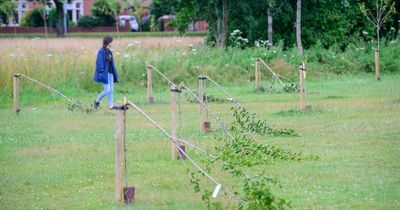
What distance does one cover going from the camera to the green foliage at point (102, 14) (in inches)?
3140

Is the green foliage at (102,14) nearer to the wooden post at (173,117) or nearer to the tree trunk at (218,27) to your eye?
the tree trunk at (218,27)

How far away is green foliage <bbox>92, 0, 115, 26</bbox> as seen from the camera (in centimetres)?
7975

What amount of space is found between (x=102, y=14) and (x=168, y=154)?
6878 cm

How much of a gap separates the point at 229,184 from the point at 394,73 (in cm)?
2334

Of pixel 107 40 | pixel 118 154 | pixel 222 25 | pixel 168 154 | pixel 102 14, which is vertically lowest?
pixel 168 154

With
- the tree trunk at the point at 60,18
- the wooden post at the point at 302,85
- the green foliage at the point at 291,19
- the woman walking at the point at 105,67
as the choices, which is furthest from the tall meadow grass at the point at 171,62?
the tree trunk at the point at 60,18

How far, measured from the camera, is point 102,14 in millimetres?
83875

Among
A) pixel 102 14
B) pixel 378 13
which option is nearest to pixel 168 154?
pixel 378 13

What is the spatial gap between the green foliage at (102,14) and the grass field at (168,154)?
173 feet

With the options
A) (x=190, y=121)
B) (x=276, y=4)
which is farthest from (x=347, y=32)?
(x=190, y=121)

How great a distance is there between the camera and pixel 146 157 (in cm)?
1584

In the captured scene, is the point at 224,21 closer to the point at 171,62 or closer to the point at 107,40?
the point at 171,62

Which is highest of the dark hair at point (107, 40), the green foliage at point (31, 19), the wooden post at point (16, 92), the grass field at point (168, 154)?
the green foliage at point (31, 19)

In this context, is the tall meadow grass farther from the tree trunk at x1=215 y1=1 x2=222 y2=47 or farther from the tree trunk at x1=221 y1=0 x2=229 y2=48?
the tree trunk at x1=215 y1=1 x2=222 y2=47
